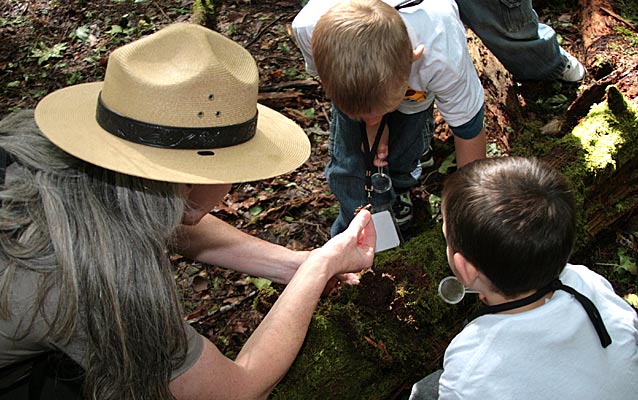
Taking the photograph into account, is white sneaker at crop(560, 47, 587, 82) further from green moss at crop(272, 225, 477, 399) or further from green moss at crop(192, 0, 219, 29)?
green moss at crop(192, 0, 219, 29)

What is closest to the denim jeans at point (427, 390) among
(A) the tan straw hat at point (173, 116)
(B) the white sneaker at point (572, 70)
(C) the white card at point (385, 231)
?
(C) the white card at point (385, 231)

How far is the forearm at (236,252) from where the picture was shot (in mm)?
2990

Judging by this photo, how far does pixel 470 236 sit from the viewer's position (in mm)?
2150

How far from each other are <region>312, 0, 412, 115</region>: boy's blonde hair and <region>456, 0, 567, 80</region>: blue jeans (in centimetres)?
174

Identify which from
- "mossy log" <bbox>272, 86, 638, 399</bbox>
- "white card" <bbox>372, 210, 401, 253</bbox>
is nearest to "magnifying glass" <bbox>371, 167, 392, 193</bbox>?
"white card" <bbox>372, 210, 401, 253</bbox>

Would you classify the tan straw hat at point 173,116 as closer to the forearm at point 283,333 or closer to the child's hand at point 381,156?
the forearm at point 283,333

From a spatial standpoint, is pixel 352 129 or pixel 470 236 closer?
pixel 470 236

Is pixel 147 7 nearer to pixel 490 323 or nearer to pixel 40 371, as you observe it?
pixel 40 371

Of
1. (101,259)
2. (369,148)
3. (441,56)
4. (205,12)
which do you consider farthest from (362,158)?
(205,12)

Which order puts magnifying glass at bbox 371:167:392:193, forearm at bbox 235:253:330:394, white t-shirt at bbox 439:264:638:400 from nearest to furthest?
white t-shirt at bbox 439:264:638:400
forearm at bbox 235:253:330:394
magnifying glass at bbox 371:167:392:193

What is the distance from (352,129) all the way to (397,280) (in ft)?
3.70

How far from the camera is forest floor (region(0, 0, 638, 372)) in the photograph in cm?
380

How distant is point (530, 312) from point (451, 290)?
74 centimetres

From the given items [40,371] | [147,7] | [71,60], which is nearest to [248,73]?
[40,371]
